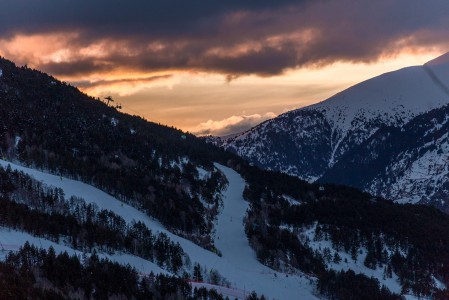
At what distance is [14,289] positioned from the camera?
170250 mm

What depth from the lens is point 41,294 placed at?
174750mm

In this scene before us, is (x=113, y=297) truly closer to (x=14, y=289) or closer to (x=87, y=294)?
(x=87, y=294)

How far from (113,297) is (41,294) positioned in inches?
1085

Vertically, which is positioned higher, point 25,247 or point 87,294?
point 25,247

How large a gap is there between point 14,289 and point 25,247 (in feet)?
101

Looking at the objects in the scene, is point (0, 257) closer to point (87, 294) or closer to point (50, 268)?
point (50, 268)

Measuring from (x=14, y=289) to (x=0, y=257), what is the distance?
24.8 m

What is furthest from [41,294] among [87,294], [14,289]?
[87,294]

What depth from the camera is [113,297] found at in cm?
19688

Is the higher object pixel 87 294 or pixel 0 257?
pixel 0 257

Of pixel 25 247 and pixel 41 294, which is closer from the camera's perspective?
pixel 41 294

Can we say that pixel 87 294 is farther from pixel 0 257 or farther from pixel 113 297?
pixel 0 257

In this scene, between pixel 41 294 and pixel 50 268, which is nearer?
pixel 41 294

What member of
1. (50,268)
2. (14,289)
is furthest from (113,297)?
(14,289)
